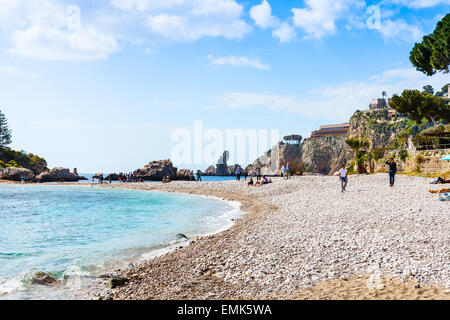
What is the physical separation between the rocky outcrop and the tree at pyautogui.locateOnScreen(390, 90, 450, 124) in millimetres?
80436

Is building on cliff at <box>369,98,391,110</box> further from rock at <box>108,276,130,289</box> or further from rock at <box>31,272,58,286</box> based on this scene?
rock at <box>31,272,58,286</box>

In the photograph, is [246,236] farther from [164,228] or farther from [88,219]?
[88,219]

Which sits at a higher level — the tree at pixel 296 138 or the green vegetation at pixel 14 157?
the tree at pixel 296 138

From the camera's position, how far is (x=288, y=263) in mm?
8180

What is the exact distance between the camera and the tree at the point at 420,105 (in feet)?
153

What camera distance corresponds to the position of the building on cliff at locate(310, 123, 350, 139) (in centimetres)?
17562

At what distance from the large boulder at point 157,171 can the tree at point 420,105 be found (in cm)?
5759

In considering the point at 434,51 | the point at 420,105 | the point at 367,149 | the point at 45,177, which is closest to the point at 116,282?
the point at 434,51

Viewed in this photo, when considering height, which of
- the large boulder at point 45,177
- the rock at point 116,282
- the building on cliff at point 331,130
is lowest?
the rock at point 116,282

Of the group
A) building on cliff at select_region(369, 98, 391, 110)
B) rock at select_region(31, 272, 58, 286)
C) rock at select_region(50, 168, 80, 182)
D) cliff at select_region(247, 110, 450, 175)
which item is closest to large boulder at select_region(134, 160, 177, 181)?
rock at select_region(50, 168, 80, 182)

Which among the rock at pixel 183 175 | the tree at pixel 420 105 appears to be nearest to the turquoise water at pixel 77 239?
the tree at pixel 420 105

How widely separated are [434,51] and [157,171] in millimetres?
65882

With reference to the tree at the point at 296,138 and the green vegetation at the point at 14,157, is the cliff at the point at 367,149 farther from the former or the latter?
the green vegetation at the point at 14,157
